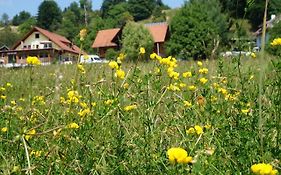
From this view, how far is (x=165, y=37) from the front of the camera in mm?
49875

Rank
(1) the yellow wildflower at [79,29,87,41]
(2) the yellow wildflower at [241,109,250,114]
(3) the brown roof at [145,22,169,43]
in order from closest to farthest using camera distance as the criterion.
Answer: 1. (1) the yellow wildflower at [79,29,87,41]
2. (2) the yellow wildflower at [241,109,250,114]
3. (3) the brown roof at [145,22,169,43]

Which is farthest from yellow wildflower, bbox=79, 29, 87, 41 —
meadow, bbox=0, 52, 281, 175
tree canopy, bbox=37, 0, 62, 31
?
tree canopy, bbox=37, 0, 62, 31

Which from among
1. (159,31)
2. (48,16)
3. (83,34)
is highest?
(48,16)

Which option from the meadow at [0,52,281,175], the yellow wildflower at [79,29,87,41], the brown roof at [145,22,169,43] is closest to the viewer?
the meadow at [0,52,281,175]

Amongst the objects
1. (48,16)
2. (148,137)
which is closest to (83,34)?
(148,137)

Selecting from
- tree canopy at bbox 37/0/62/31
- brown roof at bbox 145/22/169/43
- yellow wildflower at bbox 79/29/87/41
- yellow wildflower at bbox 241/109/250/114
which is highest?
tree canopy at bbox 37/0/62/31

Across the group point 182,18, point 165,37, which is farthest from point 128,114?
point 165,37

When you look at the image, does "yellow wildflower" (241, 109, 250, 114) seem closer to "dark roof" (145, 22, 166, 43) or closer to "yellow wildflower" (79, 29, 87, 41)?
"yellow wildflower" (79, 29, 87, 41)

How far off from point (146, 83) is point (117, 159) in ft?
2.06

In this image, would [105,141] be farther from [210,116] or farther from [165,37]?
[165,37]

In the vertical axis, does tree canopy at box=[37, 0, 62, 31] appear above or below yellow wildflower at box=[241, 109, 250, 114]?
above

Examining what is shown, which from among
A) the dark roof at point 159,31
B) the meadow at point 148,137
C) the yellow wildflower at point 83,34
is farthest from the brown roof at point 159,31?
the yellow wildflower at point 83,34

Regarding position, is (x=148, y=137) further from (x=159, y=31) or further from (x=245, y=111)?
(x=159, y=31)

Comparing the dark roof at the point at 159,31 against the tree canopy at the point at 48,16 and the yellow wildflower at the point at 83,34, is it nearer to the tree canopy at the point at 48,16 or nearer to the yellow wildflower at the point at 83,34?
the tree canopy at the point at 48,16
